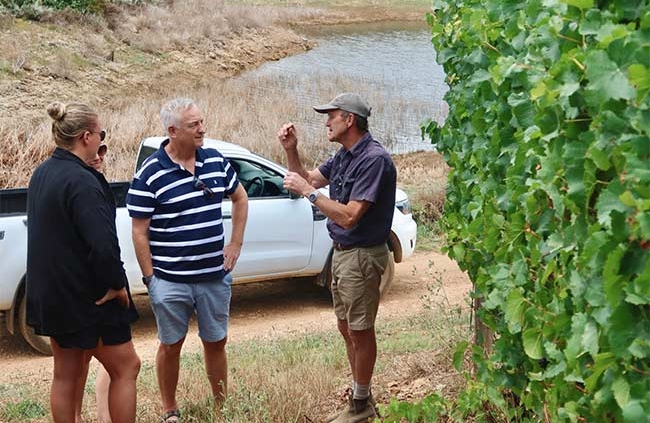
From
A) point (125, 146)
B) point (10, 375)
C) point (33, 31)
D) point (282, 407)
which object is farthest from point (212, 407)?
point (33, 31)

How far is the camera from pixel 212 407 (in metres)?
5.62

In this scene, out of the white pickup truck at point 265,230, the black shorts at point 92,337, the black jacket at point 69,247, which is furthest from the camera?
the white pickup truck at point 265,230

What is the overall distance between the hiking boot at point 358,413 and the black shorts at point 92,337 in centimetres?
125

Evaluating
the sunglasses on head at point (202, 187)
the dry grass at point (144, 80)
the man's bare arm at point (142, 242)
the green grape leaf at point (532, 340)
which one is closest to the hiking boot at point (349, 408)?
the man's bare arm at point (142, 242)

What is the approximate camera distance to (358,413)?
17.9ft

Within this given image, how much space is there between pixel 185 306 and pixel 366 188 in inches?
48.1

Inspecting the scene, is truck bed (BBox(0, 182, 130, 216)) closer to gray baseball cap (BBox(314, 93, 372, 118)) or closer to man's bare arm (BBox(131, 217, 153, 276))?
man's bare arm (BBox(131, 217, 153, 276))

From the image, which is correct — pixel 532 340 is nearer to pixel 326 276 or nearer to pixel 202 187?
pixel 202 187

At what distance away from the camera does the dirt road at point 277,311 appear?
8617mm

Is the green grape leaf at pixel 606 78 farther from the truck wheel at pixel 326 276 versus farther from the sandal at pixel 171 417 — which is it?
the truck wheel at pixel 326 276

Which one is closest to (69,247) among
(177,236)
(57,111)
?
(57,111)

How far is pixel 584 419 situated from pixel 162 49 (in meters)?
31.9

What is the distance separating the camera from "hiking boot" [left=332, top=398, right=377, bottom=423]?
17.8ft

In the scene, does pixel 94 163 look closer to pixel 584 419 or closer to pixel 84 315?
pixel 84 315
